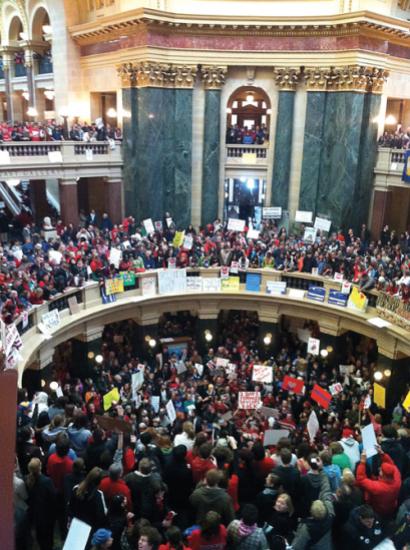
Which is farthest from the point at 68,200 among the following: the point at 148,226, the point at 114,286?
the point at 114,286

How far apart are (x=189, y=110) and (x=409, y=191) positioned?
1295 centimetres

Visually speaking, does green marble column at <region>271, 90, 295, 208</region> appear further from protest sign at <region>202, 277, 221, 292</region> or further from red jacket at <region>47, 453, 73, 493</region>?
red jacket at <region>47, 453, 73, 493</region>

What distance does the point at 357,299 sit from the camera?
2212cm

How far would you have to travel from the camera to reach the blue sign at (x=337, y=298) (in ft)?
74.6

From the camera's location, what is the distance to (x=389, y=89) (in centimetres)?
2895

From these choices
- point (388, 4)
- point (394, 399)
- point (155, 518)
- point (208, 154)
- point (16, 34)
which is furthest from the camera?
point (16, 34)

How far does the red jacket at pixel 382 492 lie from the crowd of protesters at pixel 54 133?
21.8 metres

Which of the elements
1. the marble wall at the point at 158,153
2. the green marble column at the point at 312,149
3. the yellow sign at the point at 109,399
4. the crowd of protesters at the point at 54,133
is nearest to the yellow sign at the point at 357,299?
the green marble column at the point at 312,149

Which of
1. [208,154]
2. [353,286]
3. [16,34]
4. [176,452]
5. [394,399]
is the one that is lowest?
[394,399]

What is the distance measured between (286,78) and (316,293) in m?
11.2

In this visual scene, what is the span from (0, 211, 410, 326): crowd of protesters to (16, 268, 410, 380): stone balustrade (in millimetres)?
453

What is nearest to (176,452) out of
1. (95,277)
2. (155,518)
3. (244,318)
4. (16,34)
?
(155,518)

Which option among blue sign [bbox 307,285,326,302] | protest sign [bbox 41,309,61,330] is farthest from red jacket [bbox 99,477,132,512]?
blue sign [bbox 307,285,326,302]

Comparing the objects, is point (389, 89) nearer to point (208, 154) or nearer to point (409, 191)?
point (409, 191)
